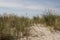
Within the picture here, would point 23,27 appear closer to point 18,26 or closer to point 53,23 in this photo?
point 18,26

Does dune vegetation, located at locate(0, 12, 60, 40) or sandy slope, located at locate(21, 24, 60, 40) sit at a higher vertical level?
dune vegetation, located at locate(0, 12, 60, 40)

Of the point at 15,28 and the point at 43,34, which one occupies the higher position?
the point at 15,28

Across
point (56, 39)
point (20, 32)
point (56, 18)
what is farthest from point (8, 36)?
point (56, 18)

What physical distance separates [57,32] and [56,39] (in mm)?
1578

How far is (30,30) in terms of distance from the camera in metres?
10.7

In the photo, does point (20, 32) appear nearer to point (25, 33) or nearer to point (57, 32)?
point (25, 33)

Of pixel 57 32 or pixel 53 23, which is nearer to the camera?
pixel 57 32

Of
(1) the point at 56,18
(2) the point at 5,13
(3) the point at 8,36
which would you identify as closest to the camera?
(3) the point at 8,36

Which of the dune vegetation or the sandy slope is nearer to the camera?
the dune vegetation

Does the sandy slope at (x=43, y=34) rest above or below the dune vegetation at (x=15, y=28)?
below

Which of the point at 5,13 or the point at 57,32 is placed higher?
the point at 5,13

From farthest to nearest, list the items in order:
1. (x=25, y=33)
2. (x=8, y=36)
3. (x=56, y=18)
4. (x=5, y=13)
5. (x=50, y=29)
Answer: (x=56, y=18)
(x=5, y=13)
(x=50, y=29)
(x=25, y=33)
(x=8, y=36)

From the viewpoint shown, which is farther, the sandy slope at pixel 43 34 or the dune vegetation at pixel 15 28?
the sandy slope at pixel 43 34

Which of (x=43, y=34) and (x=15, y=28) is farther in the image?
(x=43, y=34)
